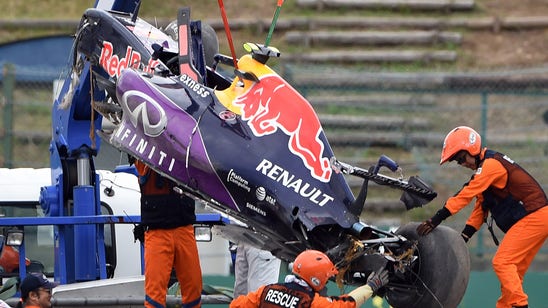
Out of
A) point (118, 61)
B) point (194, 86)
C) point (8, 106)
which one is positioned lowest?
point (8, 106)

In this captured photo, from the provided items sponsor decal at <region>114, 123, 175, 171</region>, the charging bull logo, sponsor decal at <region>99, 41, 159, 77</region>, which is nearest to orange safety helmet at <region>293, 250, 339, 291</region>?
the charging bull logo

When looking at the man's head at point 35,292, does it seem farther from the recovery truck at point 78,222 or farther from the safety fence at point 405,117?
the safety fence at point 405,117

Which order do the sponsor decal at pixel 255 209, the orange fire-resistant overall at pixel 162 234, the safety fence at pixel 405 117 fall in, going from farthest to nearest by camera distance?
the safety fence at pixel 405 117 → the orange fire-resistant overall at pixel 162 234 → the sponsor decal at pixel 255 209

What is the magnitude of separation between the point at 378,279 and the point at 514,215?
2.61 meters

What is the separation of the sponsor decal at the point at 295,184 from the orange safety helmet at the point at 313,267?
407 millimetres

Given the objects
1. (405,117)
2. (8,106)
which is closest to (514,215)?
(405,117)

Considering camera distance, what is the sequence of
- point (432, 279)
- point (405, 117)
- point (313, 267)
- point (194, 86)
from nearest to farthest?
point (313, 267), point (432, 279), point (194, 86), point (405, 117)

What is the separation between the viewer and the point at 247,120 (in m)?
9.60

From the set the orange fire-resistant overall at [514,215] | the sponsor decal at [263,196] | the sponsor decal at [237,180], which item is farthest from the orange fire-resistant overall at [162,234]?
the orange fire-resistant overall at [514,215]

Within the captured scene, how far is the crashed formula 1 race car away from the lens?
9.31 meters

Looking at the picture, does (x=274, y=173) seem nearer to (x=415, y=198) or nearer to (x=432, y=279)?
(x=415, y=198)

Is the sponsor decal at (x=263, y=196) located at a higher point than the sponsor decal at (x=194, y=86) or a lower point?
lower

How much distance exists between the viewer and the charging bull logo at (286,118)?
9414 millimetres

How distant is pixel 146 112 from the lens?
9.81m
